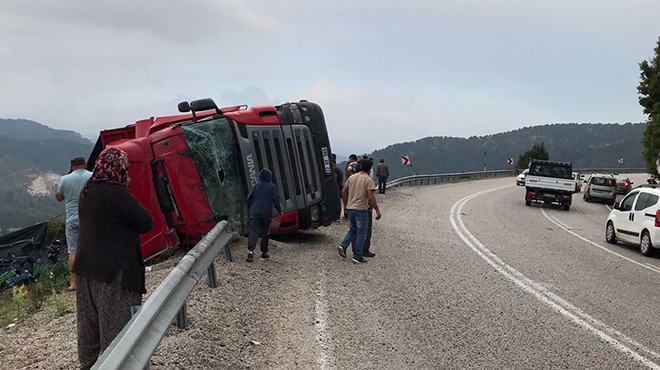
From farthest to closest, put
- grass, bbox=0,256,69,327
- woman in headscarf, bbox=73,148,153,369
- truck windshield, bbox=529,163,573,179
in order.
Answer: truck windshield, bbox=529,163,573,179, grass, bbox=0,256,69,327, woman in headscarf, bbox=73,148,153,369

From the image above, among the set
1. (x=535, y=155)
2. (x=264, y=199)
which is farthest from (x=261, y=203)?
(x=535, y=155)

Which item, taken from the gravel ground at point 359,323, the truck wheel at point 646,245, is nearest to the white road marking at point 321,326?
the gravel ground at point 359,323

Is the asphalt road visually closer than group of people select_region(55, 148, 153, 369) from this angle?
No

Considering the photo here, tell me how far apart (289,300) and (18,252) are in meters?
9.89

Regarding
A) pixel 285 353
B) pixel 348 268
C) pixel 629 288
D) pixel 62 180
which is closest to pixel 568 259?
pixel 629 288

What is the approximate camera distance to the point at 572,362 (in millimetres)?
5867

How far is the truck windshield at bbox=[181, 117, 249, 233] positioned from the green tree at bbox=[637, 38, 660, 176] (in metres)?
29.4

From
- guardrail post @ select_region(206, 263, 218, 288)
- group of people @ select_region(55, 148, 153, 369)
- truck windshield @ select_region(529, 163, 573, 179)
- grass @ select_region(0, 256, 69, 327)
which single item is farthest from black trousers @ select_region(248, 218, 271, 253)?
truck windshield @ select_region(529, 163, 573, 179)

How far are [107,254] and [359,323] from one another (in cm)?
368

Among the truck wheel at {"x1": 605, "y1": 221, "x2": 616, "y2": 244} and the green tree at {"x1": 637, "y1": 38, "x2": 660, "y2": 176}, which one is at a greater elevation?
the green tree at {"x1": 637, "y1": 38, "x2": 660, "y2": 176}

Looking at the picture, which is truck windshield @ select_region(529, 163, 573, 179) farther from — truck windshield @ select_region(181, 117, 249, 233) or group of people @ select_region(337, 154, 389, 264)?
truck windshield @ select_region(181, 117, 249, 233)

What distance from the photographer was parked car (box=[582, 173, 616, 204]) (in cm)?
3583

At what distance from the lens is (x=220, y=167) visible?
11.3 metres

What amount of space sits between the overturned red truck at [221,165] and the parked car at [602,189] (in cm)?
2696
